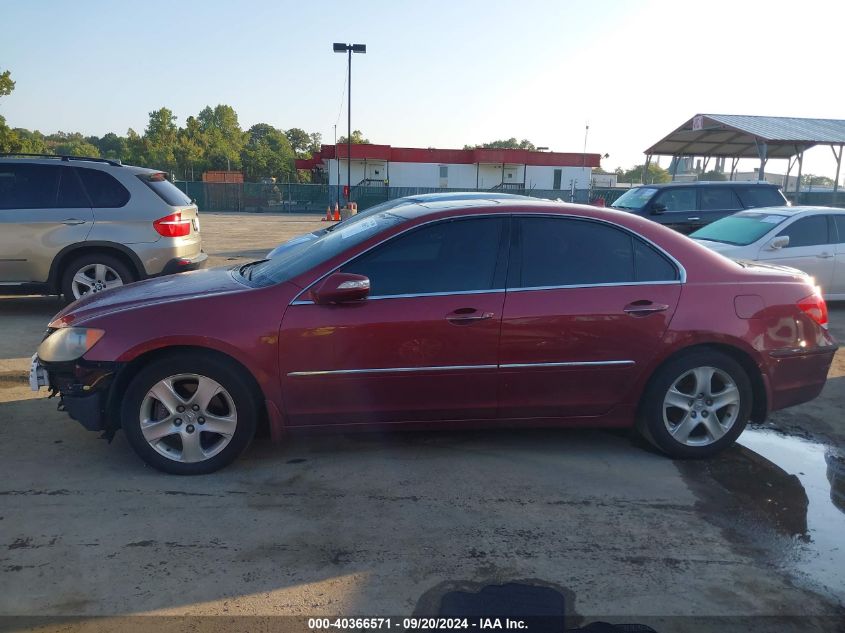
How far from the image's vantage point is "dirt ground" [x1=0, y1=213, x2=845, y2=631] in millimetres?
2818

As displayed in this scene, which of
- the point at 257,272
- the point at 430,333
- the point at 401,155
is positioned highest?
the point at 401,155

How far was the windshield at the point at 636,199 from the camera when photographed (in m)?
13.1

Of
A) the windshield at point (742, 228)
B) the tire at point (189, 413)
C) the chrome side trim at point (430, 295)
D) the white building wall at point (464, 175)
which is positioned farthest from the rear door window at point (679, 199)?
the white building wall at point (464, 175)

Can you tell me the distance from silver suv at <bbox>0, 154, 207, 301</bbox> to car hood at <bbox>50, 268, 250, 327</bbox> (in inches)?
137

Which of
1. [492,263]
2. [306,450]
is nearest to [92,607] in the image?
[306,450]

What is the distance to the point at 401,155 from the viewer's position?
50.8 metres

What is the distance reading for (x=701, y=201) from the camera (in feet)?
42.4

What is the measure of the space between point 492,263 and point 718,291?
1.48 meters

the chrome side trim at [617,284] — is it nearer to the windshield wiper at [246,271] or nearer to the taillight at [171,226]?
the windshield wiper at [246,271]

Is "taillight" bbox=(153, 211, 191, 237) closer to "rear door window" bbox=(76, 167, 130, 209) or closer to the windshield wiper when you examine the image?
"rear door window" bbox=(76, 167, 130, 209)

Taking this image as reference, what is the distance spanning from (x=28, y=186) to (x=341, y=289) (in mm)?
5748

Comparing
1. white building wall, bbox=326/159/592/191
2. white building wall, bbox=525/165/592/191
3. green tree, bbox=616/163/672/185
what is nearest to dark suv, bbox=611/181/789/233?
white building wall, bbox=326/159/592/191

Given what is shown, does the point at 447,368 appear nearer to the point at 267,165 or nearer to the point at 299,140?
the point at 267,165

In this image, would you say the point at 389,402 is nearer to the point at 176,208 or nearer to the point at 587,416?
the point at 587,416
